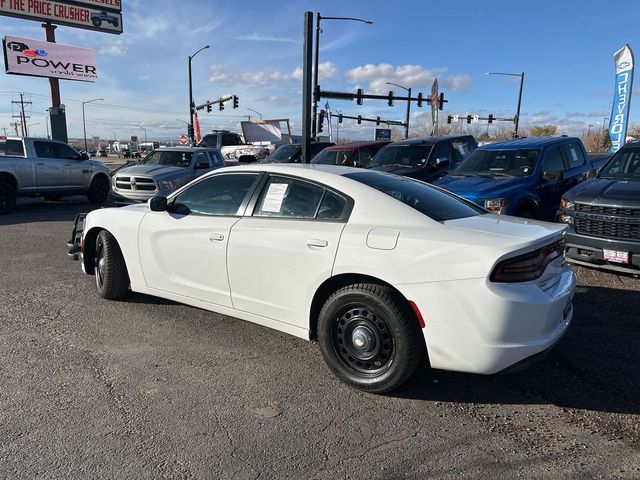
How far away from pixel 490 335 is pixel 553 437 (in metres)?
0.69

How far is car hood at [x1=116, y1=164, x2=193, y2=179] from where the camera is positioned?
1173cm

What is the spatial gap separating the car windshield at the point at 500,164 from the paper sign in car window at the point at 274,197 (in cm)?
543

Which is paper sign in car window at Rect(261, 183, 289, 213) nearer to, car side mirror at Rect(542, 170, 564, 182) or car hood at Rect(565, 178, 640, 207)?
car hood at Rect(565, 178, 640, 207)

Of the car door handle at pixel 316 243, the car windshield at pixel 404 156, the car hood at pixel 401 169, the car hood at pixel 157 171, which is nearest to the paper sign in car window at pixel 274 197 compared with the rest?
the car door handle at pixel 316 243

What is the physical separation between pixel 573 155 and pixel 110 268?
322 inches

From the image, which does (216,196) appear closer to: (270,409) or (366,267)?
(366,267)

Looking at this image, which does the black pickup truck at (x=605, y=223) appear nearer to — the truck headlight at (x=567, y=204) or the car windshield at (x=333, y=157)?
the truck headlight at (x=567, y=204)

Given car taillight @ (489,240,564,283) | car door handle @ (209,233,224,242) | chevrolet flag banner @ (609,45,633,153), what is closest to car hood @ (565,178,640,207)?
car taillight @ (489,240,564,283)

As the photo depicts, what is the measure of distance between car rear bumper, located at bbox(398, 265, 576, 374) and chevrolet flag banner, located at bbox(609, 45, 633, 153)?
1909 centimetres

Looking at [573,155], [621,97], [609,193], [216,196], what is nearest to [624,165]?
[609,193]

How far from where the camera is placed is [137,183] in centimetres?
1156

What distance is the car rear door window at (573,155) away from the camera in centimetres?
899

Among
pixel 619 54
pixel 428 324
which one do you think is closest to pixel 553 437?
pixel 428 324

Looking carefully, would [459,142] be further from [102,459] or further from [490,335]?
[102,459]
